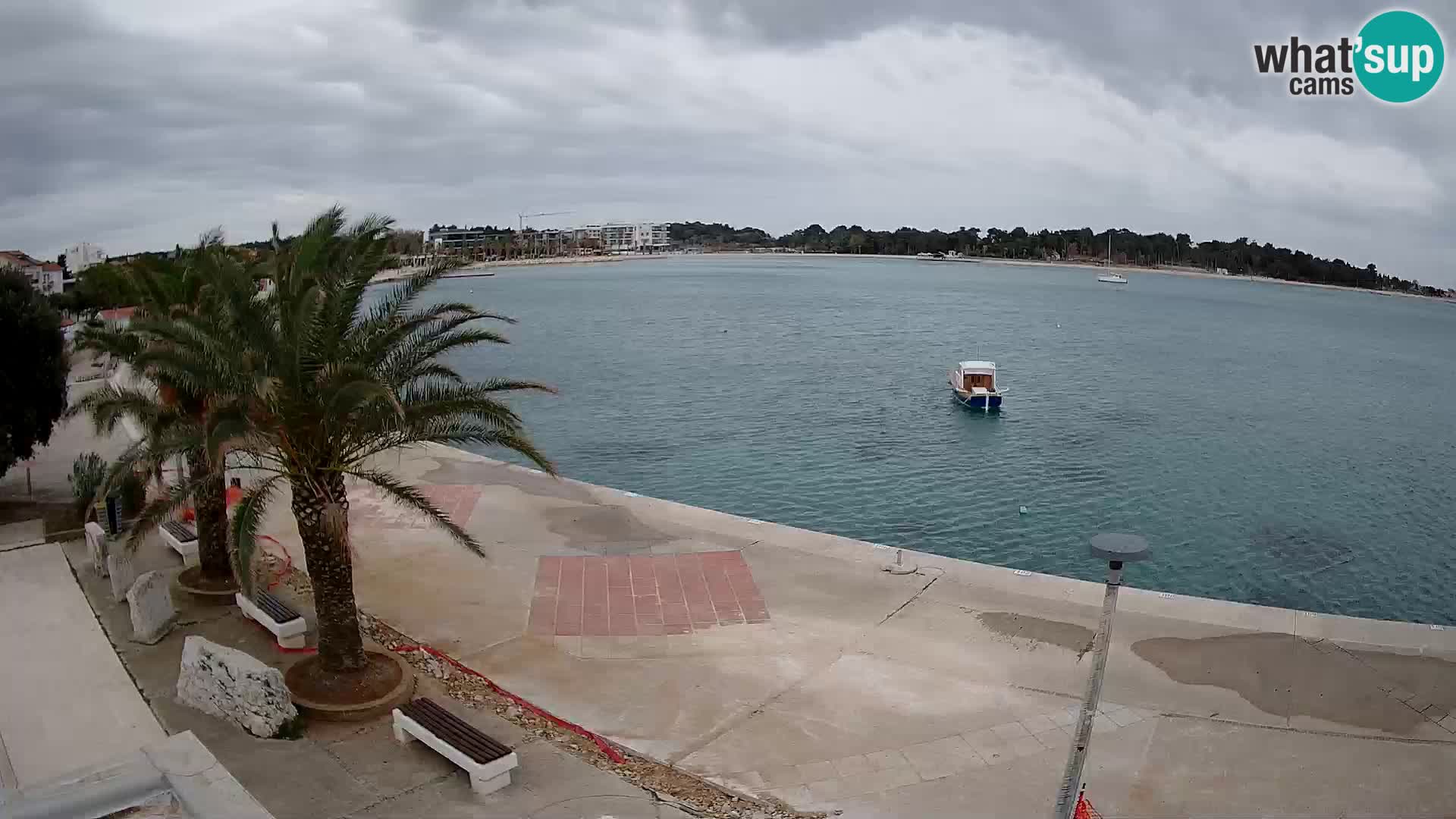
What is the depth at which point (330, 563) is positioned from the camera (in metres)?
11.0

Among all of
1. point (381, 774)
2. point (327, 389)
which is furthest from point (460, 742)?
point (327, 389)

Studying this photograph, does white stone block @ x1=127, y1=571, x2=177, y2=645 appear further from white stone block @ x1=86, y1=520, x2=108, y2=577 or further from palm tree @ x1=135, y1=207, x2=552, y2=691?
white stone block @ x1=86, y1=520, x2=108, y2=577

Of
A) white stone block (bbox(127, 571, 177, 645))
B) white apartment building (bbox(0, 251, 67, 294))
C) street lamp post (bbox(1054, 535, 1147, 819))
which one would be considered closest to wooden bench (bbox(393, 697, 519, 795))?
white stone block (bbox(127, 571, 177, 645))

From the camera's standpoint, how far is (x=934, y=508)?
84.6ft

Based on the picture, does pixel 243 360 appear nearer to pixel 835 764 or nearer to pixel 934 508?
pixel 835 764

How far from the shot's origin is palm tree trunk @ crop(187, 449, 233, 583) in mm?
13766

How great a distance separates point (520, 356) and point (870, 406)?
28.2m

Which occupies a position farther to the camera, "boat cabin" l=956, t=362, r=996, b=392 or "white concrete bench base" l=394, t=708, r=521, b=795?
"boat cabin" l=956, t=362, r=996, b=392

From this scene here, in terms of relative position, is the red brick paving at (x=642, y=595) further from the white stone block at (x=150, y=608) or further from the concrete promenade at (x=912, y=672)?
the white stone block at (x=150, y=608)

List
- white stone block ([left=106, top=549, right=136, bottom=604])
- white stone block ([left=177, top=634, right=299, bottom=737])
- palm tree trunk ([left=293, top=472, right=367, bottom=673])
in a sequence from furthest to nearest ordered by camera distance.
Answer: white stone block ([left=106, top=549, right=136, bottom=604]), palm tree trunk ([left=293, top=472, right=367, bottom=673]), white stone block ([left=177, top=634, right=299, bottom=737])

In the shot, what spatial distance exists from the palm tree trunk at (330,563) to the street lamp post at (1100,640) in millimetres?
7452

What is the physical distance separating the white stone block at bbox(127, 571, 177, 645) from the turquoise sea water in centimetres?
1432

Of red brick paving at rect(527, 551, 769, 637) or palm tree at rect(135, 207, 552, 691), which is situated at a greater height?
palm tree at rect(135, 207, 552, 691)

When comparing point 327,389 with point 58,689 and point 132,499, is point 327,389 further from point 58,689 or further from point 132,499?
point 132,499
